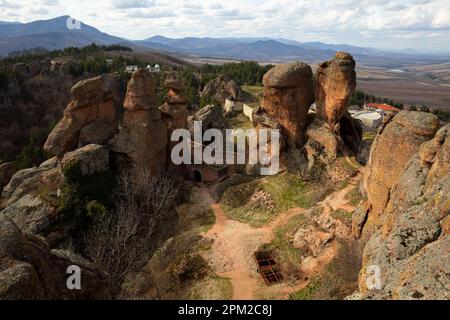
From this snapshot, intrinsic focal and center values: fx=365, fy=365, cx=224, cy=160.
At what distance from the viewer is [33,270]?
9406mm

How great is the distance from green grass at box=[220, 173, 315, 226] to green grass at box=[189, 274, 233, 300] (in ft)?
21.5

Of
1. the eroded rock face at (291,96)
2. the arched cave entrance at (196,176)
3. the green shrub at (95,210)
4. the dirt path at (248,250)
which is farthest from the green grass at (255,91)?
the green shrub at (95,210)

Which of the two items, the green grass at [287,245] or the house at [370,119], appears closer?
the green grass at [287,245]

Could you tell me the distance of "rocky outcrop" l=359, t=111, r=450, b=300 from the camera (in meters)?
7.57

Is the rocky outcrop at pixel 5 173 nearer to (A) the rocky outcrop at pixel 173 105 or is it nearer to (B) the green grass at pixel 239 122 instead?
(A) the rocky outcrop at pixel 173 105

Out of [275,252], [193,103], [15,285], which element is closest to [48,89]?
[193,103]

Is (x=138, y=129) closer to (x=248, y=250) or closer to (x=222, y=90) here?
(x=248, y=250)

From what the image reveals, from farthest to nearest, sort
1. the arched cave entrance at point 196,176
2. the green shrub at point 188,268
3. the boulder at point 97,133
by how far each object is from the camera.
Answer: the arched cave entrance at point 196,176
the boulder at point 97,133
the green shrub at point 188,268

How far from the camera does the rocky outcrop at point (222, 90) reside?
7331cm

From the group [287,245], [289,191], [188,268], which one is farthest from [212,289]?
[289,191]

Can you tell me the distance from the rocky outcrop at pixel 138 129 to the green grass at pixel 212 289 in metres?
12.4

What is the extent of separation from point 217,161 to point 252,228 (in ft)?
34.4

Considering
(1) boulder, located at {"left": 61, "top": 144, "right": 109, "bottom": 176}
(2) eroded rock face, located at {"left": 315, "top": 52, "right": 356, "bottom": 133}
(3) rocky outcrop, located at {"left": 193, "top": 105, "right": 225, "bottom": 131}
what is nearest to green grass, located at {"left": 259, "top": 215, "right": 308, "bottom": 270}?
(2) eroded rock face, located at {"left": 315, "top": 52, "right": 356, "bottom": 133}

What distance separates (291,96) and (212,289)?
1944cm
